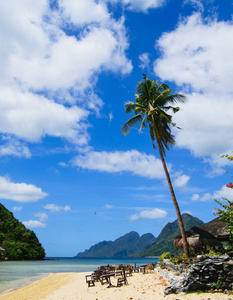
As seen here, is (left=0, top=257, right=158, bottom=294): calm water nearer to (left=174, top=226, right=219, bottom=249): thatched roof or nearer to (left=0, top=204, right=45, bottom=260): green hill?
(left=174, top=226, right=219, bottom=249): thatched roof

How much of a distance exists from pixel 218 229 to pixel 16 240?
115 metres

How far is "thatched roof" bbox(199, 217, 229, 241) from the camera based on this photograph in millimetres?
20250

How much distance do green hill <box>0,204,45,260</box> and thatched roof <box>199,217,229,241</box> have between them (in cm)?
9599

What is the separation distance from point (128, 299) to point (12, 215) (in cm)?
13358

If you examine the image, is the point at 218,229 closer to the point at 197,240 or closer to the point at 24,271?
the point at 197,240

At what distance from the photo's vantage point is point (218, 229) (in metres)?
21.4

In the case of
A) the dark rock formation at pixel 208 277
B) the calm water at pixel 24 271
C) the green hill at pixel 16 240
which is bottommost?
the calm water at pixel 24 271

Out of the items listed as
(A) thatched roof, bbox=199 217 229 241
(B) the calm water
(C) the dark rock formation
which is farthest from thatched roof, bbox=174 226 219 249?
(B) the calm water

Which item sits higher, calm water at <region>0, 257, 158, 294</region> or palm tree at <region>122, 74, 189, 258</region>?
palm tree at <region>122, 74, 189, 258</region>

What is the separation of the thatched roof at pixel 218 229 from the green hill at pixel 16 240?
95989 millimetres

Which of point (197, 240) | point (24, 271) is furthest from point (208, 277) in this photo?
point (24, 271)

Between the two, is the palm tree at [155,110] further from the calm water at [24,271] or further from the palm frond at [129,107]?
the calm water at [24,271]

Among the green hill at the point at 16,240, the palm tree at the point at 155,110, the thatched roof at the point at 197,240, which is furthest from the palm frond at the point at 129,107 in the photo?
the green hill at the point at 16,240

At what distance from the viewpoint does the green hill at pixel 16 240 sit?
331ft
